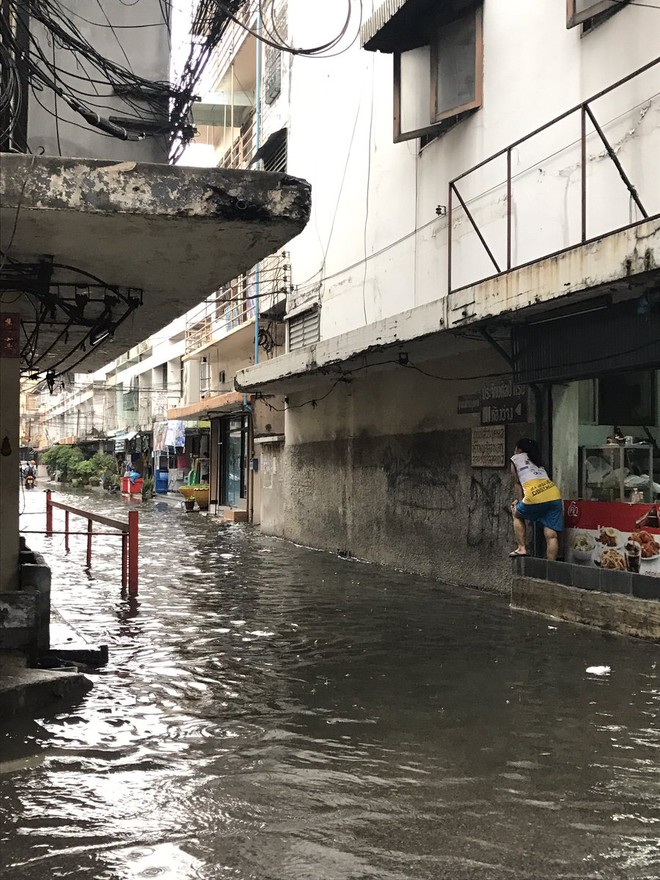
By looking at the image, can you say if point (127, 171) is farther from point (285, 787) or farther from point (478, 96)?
point (478, 96)

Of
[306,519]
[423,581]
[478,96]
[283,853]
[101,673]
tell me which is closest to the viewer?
[283,853]

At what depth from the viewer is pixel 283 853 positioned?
133 inches

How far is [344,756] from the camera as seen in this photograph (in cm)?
452

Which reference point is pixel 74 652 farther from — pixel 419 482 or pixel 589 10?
pixel 589 10

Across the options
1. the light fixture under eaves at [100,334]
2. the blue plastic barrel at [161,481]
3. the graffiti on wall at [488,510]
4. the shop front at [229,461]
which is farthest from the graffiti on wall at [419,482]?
the blue plastic barrel at [161,481]

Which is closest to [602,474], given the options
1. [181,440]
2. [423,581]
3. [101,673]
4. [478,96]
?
[423,581]

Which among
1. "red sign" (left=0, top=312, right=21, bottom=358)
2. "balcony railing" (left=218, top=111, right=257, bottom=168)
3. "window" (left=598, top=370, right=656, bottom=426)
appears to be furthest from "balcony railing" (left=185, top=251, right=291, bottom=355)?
"window" (left=598, top=370, right=656, bottom=426)

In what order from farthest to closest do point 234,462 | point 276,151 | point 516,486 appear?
point 234,462, point 276,151, point 516,486

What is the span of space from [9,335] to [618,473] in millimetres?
6255

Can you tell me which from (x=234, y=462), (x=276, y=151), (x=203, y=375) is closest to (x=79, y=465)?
(x=203, y=375)

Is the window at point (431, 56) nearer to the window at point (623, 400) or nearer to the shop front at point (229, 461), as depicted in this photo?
the window at point (623, 400)

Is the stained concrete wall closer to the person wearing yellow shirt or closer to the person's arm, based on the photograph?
the person's arm

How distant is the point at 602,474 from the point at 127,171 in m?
6.42

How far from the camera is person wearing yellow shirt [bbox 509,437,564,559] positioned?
28.6 feet
